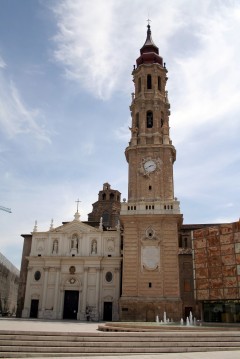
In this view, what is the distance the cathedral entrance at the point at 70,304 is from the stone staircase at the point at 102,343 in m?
30.6

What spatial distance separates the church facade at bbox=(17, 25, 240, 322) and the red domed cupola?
0.15 meters

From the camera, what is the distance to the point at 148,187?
145 feet

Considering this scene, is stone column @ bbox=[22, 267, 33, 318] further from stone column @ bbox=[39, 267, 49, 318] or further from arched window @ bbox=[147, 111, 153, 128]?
arched window @ bbox=[147, 111, 153, 128]

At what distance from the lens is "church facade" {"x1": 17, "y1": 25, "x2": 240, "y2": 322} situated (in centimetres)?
3553

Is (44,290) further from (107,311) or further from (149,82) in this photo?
(149,82)

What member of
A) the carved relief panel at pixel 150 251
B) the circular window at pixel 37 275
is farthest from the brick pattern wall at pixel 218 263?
the circular window at pixel 37 275

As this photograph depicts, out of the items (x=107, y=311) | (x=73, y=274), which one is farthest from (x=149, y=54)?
(x=107, y=311)

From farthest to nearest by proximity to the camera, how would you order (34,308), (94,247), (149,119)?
(149,119), (94,247), (34,308)

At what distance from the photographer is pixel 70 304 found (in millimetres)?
45500

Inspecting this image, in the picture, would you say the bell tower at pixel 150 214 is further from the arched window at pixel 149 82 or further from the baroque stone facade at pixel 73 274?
the baroque stone facade at pixel 73 274

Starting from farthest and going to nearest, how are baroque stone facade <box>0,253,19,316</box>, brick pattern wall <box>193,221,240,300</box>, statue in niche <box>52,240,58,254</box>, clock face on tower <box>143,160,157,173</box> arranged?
baroque stone facade <box>0,253,19,316</box>, statue in niche <box>52,240,58,254</box>, clock face on tower <box>143,160,157,173</box>, brick pattern wall <box>193,221,240,300</box>

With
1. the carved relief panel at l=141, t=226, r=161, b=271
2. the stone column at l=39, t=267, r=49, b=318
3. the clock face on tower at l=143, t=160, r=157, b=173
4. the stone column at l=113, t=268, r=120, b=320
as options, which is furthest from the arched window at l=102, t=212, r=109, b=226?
the carved relief panel at l=141, t=226, r=161, b=271

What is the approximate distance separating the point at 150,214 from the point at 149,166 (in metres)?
6.94

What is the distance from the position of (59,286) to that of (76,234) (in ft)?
23.7
